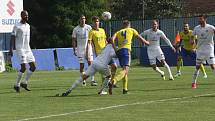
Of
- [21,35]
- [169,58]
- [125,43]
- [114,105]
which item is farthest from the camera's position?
[169,58]

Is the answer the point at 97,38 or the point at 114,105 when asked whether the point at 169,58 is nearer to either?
the point at 97,38

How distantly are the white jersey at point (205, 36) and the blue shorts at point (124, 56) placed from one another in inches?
113

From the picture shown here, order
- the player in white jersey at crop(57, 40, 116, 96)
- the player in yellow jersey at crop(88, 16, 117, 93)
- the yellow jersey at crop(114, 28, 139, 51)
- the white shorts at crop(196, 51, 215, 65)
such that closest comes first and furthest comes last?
1. the player in white jersey at crop(57, 40, 116, 96)
2. the yellow jersey at crop(114, 28, 139, 51)
3. the white shorts at crop(196, 51, 215, 65)
4. the player in yellow jersey at crop(88, 16, 117, 93)

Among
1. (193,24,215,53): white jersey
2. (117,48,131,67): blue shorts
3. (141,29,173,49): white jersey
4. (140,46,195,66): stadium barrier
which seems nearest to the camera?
(117,48,131,67): blue shorts

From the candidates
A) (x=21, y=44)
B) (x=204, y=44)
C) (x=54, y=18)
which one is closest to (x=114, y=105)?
(x=21, y=44)

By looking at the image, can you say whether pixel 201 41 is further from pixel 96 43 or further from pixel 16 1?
pixel 16 1

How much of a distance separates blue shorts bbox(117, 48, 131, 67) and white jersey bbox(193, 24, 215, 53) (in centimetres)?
287

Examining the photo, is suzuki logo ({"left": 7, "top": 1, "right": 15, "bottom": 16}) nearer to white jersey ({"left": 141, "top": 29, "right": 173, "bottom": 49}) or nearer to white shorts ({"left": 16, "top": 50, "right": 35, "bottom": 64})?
white jersey ({"left": 141, "top": 29, "right": 173, "bottom": 49})

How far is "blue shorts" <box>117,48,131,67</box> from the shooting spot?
18578mm

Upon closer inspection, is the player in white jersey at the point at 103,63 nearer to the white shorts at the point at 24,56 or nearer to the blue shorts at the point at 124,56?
the blue shorts at the point at 124,56

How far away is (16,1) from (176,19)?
13362mm

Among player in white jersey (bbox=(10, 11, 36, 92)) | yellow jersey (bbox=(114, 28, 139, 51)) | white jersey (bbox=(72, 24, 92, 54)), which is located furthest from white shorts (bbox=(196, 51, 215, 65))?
player in white jersey (bbox=(10, 11, 36, 92))

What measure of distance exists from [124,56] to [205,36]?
3212mm

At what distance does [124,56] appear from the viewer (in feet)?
61.6
